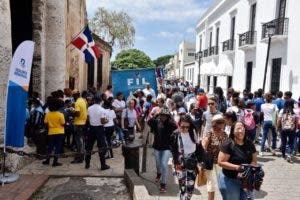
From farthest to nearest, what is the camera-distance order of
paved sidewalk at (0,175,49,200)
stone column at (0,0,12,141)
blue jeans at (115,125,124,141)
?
1. blue jeans at (115,125,124,141)
2. stone column at (0,0,12,141)
3. paved sidewalk at (0,175,49,200)

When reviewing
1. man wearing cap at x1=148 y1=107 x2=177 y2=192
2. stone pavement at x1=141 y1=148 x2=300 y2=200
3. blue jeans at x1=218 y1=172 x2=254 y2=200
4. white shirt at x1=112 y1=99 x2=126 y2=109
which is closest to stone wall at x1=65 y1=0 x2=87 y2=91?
white shirt at x1=112 y1=99 x2=126 y2=109

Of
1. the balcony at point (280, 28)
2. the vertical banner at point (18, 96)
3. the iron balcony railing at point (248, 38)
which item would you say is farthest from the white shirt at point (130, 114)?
the iron balcony railing at point (248, 38)

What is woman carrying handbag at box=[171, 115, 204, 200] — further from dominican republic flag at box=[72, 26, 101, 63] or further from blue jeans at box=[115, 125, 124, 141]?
dominican republic flag at box=[72, 26, 101, 63]

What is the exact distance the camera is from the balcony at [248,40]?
725 inches

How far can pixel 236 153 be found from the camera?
165 inches

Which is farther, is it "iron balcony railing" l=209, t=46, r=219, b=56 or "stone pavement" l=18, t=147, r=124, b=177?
"iron balcony railing" l=209, t=46, r=219, b=56

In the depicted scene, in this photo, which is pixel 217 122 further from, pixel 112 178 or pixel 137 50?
pixel 137 50

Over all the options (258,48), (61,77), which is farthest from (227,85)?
(61,77)

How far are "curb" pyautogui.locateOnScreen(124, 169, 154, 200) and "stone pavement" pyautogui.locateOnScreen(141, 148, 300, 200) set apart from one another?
305 mm

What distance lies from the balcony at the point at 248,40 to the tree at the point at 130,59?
20075mm

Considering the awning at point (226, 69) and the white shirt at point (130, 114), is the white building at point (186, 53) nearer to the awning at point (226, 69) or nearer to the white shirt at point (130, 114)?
the awning at point (226, 69)

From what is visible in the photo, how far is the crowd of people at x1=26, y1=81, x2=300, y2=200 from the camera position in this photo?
4.27 meters

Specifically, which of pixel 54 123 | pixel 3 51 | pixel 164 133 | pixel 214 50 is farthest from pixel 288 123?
pixel 214 50

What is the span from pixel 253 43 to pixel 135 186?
1449 centimetres
